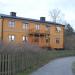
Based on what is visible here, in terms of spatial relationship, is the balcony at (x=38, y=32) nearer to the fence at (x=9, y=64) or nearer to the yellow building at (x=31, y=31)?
the yellow building at (x=31, y=31)

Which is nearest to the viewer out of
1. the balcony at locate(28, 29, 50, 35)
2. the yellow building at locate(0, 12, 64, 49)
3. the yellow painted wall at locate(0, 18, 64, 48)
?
the yellow building at locate(0, 12, 64, 49)

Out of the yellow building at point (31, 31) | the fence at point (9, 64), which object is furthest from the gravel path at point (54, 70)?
the yellow building at point (31, 31)

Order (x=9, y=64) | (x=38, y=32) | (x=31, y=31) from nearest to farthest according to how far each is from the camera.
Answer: (x=9, y=64), (x=31, y=31), (x=38, y=32)

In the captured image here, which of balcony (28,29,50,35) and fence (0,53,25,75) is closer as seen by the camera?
fence (0,53,25,75)

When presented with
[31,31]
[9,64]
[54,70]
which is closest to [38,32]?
[31,31]

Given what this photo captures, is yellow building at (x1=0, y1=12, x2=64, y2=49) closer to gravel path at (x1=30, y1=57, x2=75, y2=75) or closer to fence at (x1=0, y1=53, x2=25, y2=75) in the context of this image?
gravel path at (x1=30, y1=57, x2=75, y2=75)

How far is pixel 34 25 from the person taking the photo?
6788cm

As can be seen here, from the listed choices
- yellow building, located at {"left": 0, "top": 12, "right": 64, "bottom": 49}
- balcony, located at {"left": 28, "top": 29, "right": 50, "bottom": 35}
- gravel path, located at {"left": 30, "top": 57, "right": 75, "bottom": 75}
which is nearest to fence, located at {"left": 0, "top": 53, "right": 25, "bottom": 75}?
gravel path, located at {"left": 30, "top": 57, "right": 75, "bottom": 75}

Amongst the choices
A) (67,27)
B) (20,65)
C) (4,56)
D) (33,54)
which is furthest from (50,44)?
(4,56)

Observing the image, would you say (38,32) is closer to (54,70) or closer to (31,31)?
(31,31)

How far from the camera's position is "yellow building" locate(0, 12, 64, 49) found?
61247 millimetres

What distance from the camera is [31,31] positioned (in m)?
66.8

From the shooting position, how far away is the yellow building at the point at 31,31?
2411 inches

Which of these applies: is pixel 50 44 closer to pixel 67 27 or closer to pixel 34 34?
pixel 34 34
